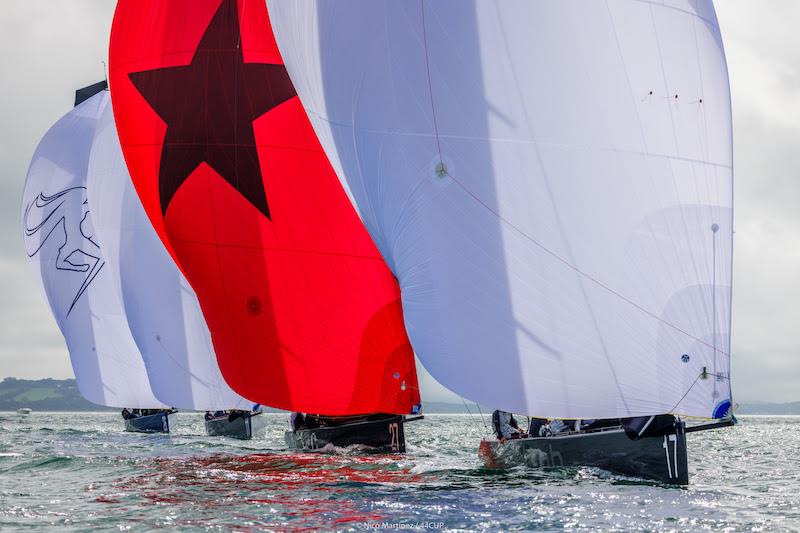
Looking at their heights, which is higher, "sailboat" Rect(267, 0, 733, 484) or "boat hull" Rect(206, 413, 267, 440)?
"sailboat" Rect(267, 0, 733, 484)

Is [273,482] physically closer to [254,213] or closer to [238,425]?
[254,213]

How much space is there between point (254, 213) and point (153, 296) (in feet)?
30.5

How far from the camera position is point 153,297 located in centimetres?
2514

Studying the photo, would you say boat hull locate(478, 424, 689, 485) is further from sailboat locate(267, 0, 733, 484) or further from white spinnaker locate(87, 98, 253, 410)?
white spinnaker locate(87, 98, 253, 410)

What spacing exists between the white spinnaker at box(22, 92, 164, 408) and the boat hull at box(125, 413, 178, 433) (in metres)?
2.09

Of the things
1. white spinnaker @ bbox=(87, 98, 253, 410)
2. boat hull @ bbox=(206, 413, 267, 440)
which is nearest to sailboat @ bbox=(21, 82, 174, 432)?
boat hull @ bbox=(206, 413, 267, 440)

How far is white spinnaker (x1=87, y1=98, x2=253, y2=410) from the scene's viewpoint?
24.6 m

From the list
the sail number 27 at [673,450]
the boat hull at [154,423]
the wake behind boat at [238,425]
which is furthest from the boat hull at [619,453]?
the boat hull at [154,423]

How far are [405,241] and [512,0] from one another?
3.50 m

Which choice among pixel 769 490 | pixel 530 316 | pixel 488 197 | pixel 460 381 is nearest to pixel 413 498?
pixel 460 381

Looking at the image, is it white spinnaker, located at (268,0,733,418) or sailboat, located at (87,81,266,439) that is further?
sailboat, located at (87,81,266,439)

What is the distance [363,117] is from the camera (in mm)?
13766

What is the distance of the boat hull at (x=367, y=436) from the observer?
61.9 feet

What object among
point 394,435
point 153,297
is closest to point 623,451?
point 394,435
